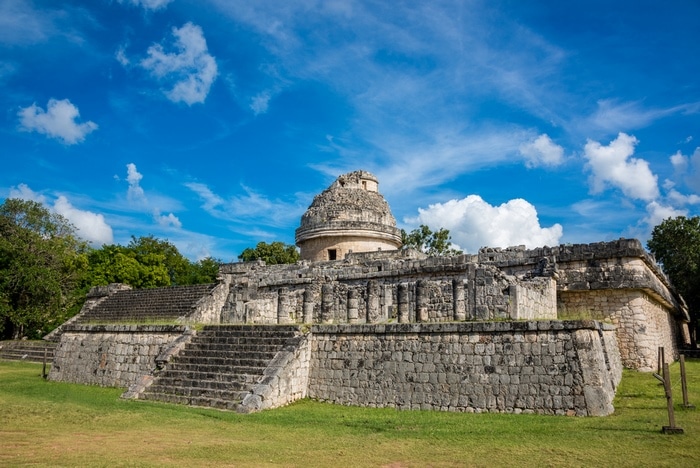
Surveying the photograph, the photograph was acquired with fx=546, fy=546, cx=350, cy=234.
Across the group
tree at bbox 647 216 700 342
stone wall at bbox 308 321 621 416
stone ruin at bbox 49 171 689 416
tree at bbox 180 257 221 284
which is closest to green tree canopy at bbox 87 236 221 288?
tree at bbox 180 257 221 284

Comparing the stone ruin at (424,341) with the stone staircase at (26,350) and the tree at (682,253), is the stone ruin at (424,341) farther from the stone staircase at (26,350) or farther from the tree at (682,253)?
the tree at (682,253)

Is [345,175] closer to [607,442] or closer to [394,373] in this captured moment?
[394,373]

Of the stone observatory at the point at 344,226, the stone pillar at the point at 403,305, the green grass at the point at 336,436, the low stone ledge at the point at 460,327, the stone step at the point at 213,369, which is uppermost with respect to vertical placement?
the stone observatory at the point at 344,226

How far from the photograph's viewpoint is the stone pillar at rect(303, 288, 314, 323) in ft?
50.5

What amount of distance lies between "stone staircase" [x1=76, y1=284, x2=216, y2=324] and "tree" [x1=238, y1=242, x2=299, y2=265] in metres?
16.0

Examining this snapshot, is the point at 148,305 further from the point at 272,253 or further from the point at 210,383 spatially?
the point at 272,253

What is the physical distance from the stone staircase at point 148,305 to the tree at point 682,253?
25.7 metres

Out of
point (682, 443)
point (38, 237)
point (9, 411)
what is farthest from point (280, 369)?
point (38, 237)

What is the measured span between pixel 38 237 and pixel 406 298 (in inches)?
1034

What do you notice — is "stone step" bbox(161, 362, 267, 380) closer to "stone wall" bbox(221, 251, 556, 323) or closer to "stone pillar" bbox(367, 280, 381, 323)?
"stone wall" bbox(221, 251, 556, 323)

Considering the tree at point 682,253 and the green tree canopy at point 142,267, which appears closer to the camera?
the tree at point 682,253

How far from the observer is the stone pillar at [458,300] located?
13234mm

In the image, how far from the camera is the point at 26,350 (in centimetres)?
2522

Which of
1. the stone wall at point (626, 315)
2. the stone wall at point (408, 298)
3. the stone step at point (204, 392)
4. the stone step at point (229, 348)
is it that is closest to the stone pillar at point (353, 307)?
the stone wall at point (408, 298)
